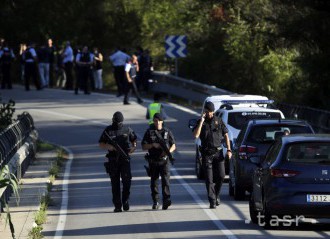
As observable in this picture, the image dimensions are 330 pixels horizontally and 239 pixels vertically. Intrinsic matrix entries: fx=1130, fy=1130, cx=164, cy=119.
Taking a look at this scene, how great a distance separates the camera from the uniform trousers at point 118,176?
19.8m

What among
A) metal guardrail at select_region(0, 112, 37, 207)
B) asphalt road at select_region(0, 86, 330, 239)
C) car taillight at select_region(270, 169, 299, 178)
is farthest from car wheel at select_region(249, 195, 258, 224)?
metal guardrail at select_region(0, 112, 37, 207)

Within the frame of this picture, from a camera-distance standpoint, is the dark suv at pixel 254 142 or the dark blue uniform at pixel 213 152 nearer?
the dark blue uniform at pixel 213 152

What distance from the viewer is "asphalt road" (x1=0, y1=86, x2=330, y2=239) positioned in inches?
664

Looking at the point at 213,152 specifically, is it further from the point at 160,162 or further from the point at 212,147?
the point at 160,162

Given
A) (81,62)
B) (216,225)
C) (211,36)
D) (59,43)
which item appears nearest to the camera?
(216,225)

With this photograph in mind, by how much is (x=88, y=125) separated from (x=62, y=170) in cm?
1037

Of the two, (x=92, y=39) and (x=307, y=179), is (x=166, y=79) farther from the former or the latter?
(x=307, y=179)

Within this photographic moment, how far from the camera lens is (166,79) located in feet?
148

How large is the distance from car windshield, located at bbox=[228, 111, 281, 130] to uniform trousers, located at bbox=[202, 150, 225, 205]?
409cm

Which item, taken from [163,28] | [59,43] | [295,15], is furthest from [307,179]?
[59,43]

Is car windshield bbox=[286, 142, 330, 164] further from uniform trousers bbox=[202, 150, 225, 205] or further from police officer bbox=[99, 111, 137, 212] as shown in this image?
police officer bbox=[99, 111, 137, 212]

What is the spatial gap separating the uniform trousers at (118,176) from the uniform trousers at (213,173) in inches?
53.9

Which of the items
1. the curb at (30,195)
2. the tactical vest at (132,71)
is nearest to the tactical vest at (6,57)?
the tactical vest at (132,71)

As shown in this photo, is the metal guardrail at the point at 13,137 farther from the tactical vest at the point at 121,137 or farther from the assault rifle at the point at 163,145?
the assault rifle at the point at 163,145
